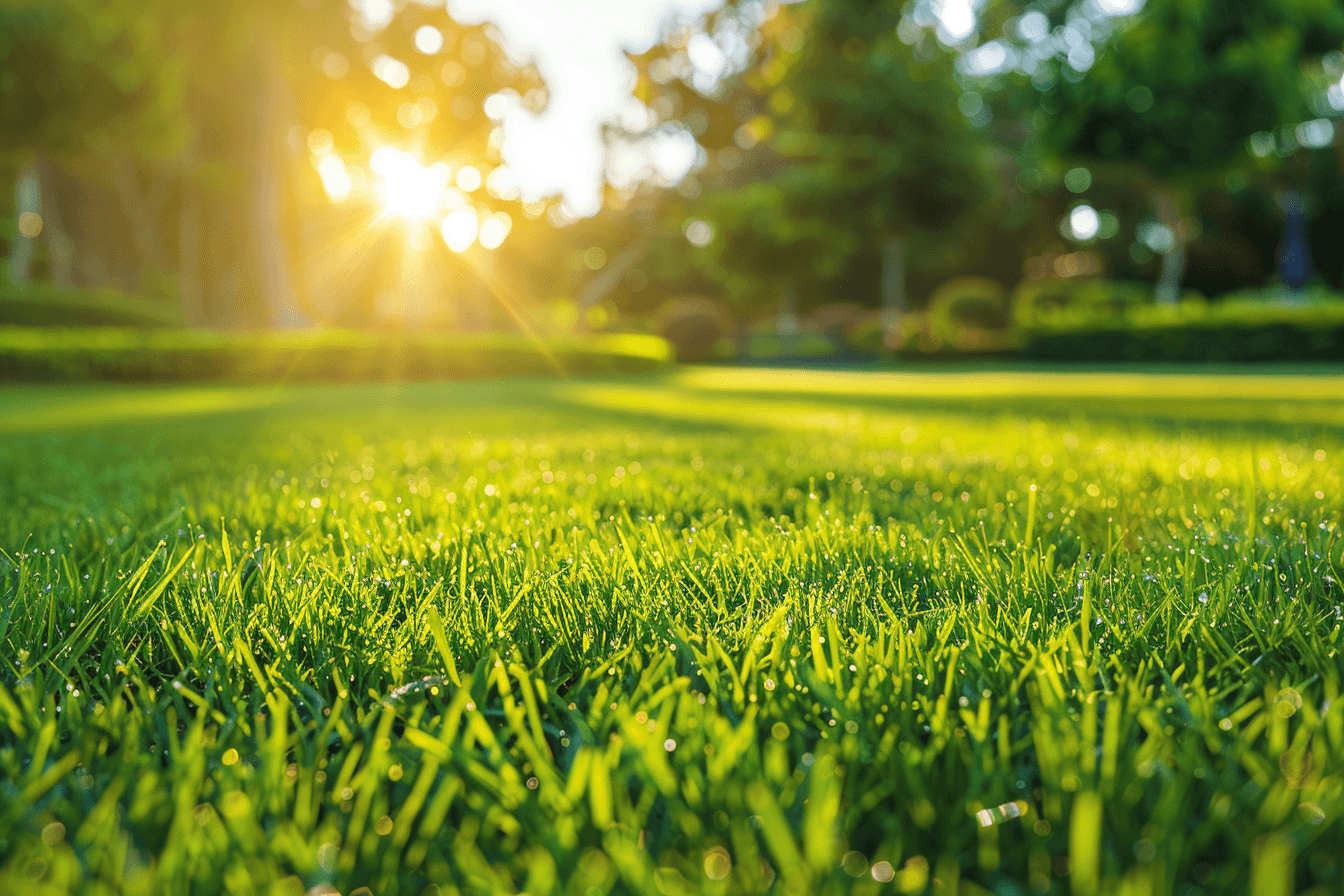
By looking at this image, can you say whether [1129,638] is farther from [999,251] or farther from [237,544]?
[999,251]

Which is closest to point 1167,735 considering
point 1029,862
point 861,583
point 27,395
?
point 1029,862

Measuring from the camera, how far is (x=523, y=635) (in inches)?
55.6

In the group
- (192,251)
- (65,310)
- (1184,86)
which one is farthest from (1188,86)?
(192,251)

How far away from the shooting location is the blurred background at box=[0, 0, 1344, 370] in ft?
63.8

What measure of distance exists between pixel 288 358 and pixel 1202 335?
20.6 meters

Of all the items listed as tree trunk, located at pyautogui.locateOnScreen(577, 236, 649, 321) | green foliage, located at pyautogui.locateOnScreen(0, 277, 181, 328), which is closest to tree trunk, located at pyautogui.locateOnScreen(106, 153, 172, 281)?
green foliage, located at pyautogui.locateOnScreen(0, 277, 181, 328)

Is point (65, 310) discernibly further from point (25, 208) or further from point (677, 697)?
point (677, 697)

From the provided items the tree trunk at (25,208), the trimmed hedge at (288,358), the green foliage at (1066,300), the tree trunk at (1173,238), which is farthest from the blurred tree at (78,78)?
the tree trunk at (1173,238)

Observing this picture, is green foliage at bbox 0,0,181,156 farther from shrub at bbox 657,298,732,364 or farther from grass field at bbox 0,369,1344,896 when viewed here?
grass field at bbox 0,369,1344,896

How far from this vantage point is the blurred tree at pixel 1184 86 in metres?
19.1

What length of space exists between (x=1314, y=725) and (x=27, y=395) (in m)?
14.4

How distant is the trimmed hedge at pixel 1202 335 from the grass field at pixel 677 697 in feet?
69.5

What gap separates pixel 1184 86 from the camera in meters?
19.0

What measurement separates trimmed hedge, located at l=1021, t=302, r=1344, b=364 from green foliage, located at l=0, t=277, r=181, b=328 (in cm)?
2381
